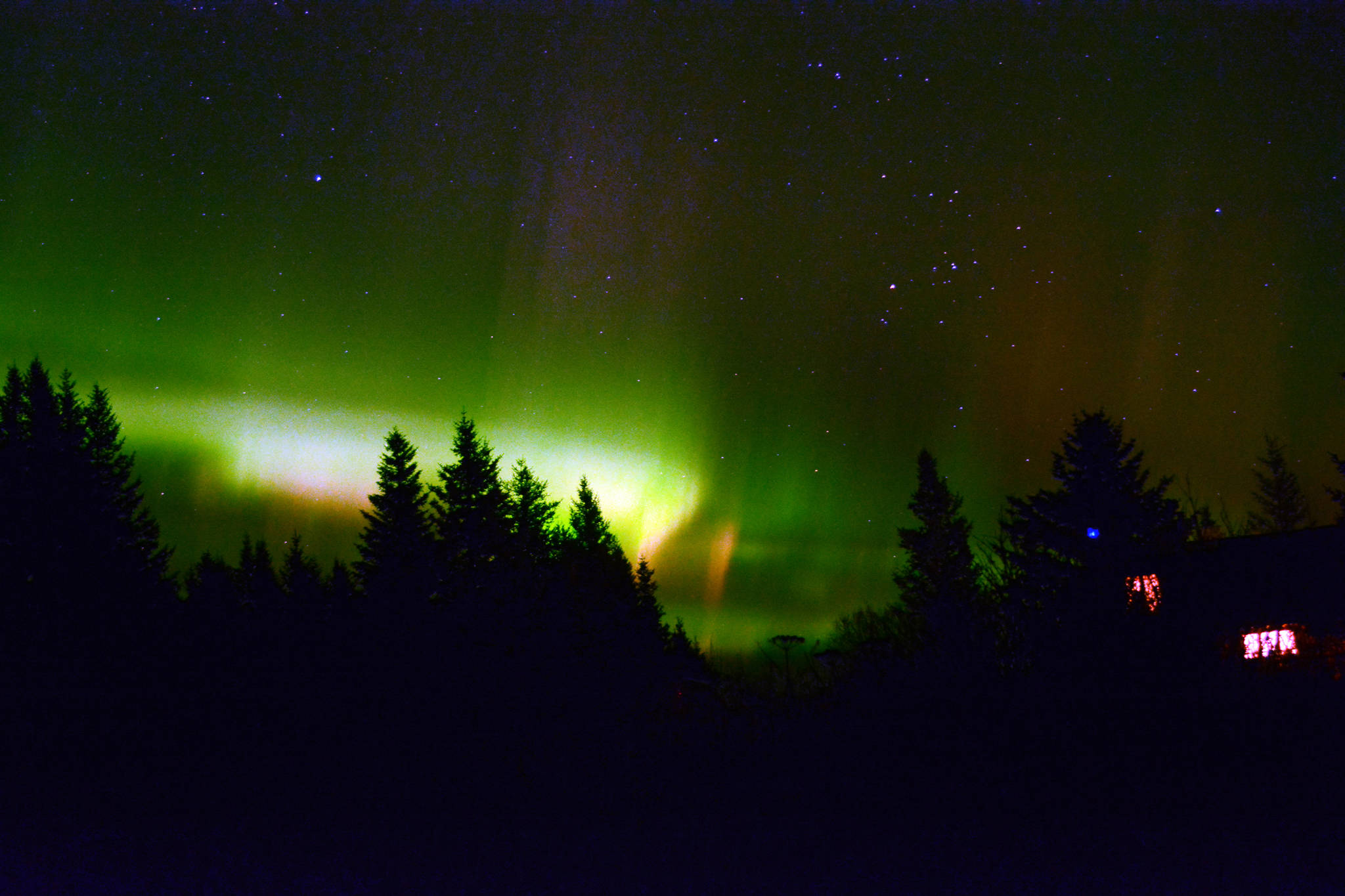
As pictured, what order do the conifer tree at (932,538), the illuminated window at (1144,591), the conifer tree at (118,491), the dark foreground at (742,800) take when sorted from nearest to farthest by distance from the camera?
1. the dark foreground at (742,800)
2. the illuminated window at (1144,591)
3. the conifer tree at (118,491)
4. the conifer tree at (932,538)

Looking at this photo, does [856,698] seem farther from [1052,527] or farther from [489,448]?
[489,448]

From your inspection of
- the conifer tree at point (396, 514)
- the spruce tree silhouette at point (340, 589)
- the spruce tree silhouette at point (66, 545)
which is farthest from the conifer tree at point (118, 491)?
the spruce tree silhouette at point (340, 589)

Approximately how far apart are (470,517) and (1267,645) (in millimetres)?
35663

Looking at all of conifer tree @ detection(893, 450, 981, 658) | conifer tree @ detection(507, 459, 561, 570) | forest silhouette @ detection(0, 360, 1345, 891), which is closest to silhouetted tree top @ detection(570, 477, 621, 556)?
conifer tree @ detection(507, 459, 561, 570)

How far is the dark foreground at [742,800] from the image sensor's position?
6371 millimetres

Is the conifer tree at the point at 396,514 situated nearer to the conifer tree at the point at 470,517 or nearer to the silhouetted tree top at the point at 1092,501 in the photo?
the conifer tree at the point at 470,517

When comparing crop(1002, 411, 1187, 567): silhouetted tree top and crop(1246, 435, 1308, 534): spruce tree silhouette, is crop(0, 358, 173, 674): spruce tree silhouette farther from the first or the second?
crop(1246, 435, 1308, 534): spruce tree silhouette

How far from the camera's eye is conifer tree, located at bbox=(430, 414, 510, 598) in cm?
3912

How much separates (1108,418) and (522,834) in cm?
3635

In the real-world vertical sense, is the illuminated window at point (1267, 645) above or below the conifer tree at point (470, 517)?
below

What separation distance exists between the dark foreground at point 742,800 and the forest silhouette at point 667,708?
0.12 feet

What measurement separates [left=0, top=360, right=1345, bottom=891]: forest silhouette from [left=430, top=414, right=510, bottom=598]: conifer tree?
21480mm

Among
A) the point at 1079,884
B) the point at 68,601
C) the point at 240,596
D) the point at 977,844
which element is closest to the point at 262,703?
the point at 240,596

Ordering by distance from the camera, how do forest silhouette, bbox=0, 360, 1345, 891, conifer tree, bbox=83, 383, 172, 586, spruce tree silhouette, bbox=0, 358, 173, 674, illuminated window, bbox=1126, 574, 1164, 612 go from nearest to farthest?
forest silhouette, bbox=0, 360, 1345, 891 < illuminated window, bbox=1126, 574, 1164, 612 < spruce tree silhouette, bbox=0, 358, 173, 674 < conifer tree, bbox=83, 383, 172, 586
